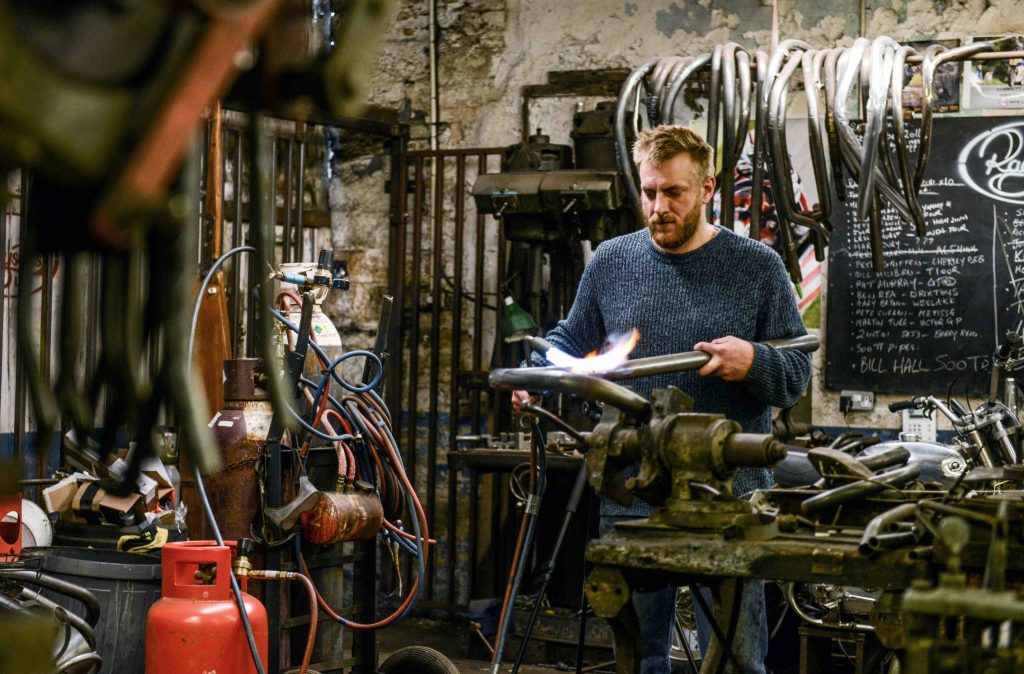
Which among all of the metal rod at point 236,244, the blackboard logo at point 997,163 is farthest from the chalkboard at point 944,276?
the metal rod at point 236,244

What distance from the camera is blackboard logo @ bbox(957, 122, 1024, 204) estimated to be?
547 centimetres

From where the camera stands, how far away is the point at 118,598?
3.59 meters

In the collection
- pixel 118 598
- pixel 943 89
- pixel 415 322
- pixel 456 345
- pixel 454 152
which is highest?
pixel 943 89

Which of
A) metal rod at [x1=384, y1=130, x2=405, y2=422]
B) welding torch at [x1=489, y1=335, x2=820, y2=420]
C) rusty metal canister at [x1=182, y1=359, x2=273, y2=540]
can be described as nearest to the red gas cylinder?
rusty metal canister at [x1=182, y1=359, x2=273, y2=540]

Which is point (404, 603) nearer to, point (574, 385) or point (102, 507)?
point (102, 507)

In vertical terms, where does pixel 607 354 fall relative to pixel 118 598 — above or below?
above

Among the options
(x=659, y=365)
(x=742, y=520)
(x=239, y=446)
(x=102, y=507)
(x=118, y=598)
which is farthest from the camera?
(x=102, y=507)

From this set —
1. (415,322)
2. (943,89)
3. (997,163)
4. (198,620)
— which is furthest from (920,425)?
(198,620)

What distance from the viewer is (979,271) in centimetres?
549

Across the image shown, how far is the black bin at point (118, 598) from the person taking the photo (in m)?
3.57

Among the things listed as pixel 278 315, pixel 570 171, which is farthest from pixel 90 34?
pixel 570 171

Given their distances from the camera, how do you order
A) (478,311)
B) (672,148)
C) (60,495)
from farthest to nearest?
(478,311) → (60,495) → (672,148)

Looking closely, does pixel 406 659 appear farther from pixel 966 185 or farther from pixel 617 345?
Answer: pixel 966 185

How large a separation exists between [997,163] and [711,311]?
292cm
